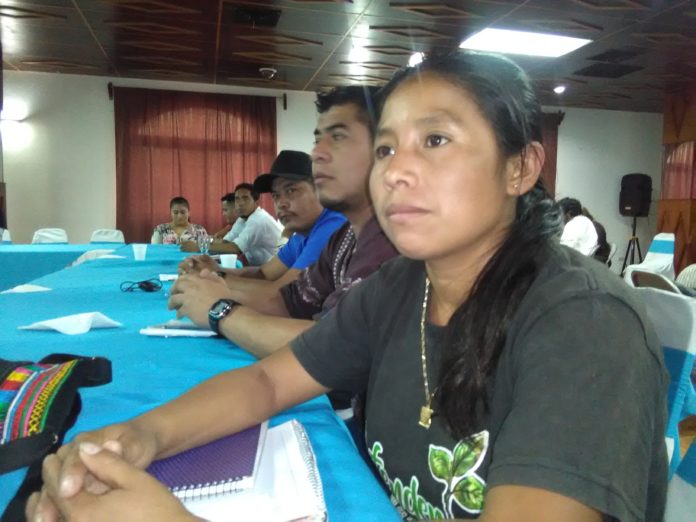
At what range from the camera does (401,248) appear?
0.74m

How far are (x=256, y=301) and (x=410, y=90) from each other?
112cm

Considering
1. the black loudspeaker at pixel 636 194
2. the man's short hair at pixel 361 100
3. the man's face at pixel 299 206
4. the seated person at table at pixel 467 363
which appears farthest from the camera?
the black loudspeaker at pixel 636 194

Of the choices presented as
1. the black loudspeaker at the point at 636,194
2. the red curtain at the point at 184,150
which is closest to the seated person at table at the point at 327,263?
the red curtain at the point at 184,150

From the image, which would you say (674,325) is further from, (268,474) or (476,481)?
(268,474)

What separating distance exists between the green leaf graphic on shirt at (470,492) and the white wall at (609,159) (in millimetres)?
8615

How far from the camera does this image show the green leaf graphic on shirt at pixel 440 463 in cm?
68

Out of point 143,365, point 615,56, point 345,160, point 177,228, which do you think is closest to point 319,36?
point 177,228

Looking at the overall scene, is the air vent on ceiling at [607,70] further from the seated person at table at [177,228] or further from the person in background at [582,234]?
the seated person at table at [177,228]

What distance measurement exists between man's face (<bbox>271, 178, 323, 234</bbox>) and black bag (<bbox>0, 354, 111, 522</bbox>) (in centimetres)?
165

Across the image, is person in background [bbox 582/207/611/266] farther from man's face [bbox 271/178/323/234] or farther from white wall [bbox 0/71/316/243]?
white wall [bbox 0/71/316/243]

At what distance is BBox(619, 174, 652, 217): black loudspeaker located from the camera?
8570 millimetres

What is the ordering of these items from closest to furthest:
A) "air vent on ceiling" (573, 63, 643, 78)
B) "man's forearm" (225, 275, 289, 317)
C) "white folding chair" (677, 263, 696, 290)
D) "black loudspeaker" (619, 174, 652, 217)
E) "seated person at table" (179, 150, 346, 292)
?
"man's forearm" (225, 275, 289, 317) → "seated person at table" (179, 150, 346, 292) → "white folding chair" (677, 263, 696, 290) → "air vent on ceiling" (573, 63, 643, 78) → "black loudspeaker" (619, 174, 652, 217)

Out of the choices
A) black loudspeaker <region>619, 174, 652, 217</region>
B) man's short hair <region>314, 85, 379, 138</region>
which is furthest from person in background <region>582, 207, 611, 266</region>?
man's short hair <region>314, 85, 379, 138</region>

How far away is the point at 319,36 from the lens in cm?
521
